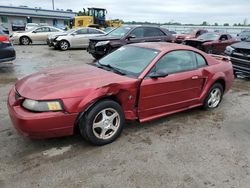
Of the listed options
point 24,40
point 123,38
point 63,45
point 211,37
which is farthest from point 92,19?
point 123,38

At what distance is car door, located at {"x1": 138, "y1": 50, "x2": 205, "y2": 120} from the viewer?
13.0ft

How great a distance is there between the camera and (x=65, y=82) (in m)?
3.51

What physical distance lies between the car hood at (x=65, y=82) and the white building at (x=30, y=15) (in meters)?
46.2

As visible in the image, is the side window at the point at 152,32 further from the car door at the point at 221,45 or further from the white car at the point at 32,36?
the white car at the point at 32,36

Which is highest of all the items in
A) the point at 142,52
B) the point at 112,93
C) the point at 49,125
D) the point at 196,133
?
the point at 142,52

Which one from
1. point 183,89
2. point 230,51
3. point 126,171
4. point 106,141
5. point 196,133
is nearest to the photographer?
point 126,171

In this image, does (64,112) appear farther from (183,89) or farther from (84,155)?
(183,89)

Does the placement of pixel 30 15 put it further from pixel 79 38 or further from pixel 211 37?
pixel 211 37

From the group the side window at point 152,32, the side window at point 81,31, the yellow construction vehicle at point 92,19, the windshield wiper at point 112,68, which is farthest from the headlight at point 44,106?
the yellow construction vehicle at point 92,19

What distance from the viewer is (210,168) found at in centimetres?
317

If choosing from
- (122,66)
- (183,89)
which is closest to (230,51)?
(183,89)

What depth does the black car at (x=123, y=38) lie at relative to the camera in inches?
419

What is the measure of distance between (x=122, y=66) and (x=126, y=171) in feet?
6.21

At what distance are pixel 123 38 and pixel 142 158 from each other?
8.17 m
